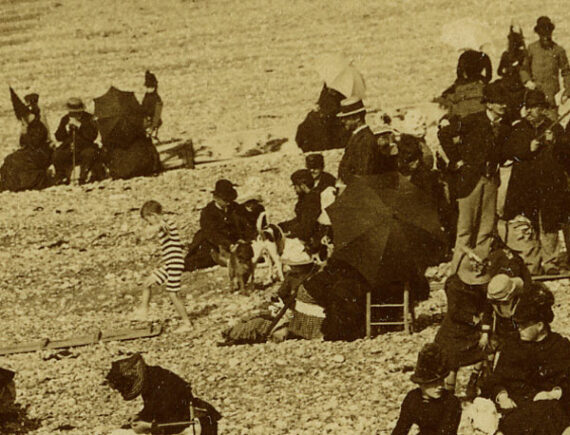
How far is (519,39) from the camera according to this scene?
21.2 meters

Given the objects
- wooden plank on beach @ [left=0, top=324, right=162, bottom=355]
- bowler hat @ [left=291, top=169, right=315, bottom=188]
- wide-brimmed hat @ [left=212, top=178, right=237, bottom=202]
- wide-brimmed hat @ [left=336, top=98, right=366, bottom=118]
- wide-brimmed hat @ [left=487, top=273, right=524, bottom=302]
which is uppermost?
wide-brimmed hat @ [left=336, top=98, right=366, bottom=118]

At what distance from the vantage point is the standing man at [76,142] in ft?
66.6

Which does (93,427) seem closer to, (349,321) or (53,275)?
(349,321)

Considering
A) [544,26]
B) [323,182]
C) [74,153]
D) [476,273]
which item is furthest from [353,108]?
[74,153]

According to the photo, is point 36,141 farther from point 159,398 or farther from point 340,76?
point 159,398

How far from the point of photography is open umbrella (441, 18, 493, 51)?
59.8 feet

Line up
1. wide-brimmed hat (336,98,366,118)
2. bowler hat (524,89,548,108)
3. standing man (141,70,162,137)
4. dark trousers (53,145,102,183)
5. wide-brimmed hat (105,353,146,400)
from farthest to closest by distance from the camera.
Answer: standing man (141,70,162,137) → dark trousers (53,145,102,183) → wide-brimmed hat (336,98,366,118) → bowler hat (524,89,548,108) → wide-brimmed hat (105,353,146,400)

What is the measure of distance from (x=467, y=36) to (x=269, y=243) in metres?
4.70

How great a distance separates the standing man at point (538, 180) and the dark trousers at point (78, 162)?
26.7 ft

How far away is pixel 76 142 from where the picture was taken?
20.4 metres

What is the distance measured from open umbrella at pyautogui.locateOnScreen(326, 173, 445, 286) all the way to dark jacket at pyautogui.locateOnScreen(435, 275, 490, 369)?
1.42m

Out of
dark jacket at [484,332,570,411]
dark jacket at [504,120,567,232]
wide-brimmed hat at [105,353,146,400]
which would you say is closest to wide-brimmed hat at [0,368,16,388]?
wide-brimmed hat at [105,353,146,400]

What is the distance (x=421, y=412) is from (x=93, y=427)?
13.4 feet

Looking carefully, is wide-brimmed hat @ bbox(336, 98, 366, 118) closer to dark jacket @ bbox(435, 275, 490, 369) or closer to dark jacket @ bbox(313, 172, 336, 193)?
dark jacket @ bbox(313, 172, 336, 193)
